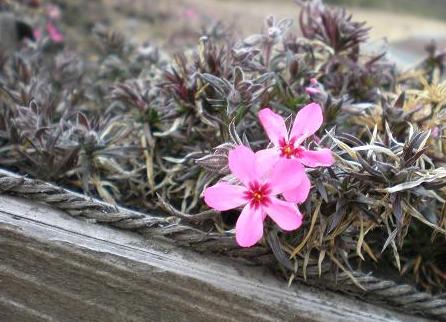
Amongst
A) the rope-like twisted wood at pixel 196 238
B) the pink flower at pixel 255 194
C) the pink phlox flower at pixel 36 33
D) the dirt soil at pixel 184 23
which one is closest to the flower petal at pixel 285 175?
the pink flower at pixel 255 194

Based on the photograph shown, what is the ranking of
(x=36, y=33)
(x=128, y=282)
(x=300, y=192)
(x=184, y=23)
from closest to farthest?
(x=300, y=192), (x=128, y=282), (x=36, y=33), (x=184, y=23)

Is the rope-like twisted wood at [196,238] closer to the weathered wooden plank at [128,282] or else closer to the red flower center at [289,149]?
the weathered wooden plank at [128,282]

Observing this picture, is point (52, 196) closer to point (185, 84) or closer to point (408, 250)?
point (185, 84)

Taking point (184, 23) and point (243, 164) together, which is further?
point (184, 23)

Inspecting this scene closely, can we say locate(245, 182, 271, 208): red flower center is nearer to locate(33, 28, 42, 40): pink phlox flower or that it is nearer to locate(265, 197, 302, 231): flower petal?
locate(265, 197, 302, 231): flower petal

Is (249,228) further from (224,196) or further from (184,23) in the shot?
(184,23)

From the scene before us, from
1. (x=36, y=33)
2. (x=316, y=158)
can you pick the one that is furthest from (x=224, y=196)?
(x=36, y=33)

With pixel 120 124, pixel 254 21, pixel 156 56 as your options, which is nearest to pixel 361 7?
pixel 254 21
